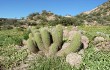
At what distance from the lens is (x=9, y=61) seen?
36.8ft

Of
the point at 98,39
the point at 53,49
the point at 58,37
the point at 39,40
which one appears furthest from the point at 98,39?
the point at 39,40

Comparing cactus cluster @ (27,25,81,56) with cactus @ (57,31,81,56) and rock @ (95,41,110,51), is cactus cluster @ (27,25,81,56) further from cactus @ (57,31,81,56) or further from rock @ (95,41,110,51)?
rock @ (95,41,110,51)

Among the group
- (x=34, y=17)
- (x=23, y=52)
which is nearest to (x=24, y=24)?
(x=34, y=17)

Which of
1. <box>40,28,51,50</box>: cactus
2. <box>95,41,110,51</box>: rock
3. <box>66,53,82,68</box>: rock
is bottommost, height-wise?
<box>66,53,82,68</box>: rock

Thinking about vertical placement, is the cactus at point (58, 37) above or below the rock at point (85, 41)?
above

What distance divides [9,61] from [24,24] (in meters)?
22.6

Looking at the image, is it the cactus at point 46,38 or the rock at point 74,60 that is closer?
the rock at point 74,60

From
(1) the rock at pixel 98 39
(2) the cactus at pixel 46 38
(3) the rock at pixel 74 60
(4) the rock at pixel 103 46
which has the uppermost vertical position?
(2) the cactus at pixel 46 38

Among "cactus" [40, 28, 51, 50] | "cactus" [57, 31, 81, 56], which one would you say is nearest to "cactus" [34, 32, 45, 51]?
"cactus" [40, 28, 51, 50]

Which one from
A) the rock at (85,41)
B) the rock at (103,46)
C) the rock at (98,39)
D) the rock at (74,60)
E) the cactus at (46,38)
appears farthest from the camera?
the rock at (98,39)

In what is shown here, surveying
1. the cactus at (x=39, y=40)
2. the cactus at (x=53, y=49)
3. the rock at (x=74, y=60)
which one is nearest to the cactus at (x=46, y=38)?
the cactus at (x=39, y=40)

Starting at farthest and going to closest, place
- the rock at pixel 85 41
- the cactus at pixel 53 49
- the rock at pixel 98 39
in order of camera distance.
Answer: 1. the rock at pixel 98 39
2. the rock at pixel 85 41
3. the cactus at pixel 53 49

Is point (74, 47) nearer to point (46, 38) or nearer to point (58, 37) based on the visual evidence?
point (58, 37)

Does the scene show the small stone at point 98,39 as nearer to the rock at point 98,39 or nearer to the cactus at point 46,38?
the rock at point 98,39
